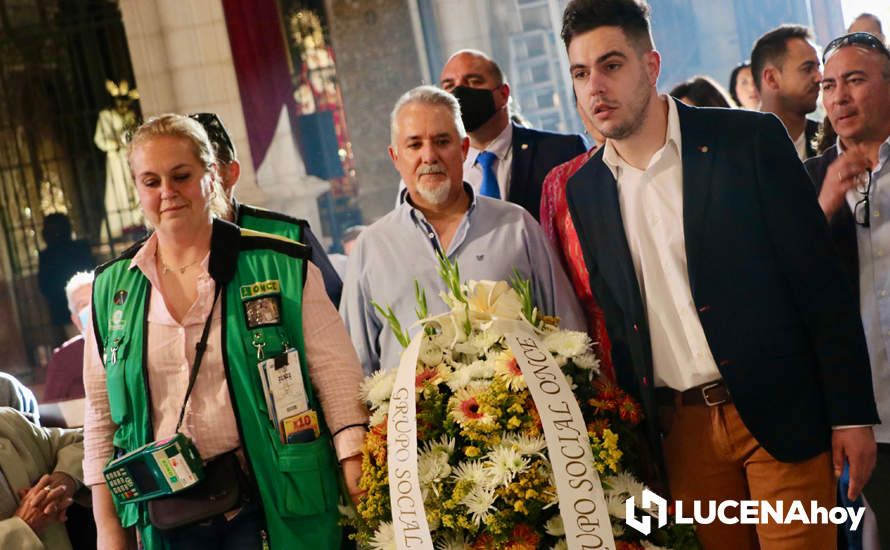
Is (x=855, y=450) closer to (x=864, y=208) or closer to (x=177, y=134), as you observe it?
(x=864, y=208)

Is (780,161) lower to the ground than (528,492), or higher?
higher

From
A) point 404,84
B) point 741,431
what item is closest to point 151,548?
point 741,431

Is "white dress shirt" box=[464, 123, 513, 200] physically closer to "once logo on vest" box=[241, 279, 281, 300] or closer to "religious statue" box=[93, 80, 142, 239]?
"once logo on vest" box=[241, 279, 281, 300]

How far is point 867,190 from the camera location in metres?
3.17

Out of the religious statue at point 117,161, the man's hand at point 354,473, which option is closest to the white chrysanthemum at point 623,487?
the man's hand at point 354,473

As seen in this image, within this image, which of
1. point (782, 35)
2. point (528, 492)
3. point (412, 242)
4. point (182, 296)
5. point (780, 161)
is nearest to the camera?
point (528, 492)

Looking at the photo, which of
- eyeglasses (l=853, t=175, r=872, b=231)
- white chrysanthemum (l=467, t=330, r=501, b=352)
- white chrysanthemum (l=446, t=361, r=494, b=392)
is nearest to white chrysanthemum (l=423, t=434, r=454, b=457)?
white chrysanthemum (l=446, t=361, r=494, b=392)

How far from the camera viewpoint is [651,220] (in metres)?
2.57

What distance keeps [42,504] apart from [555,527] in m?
1.77

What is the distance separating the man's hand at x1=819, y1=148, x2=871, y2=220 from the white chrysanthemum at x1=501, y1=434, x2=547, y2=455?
1.46m

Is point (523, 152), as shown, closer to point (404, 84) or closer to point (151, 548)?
point (151, 548)

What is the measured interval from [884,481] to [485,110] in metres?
1.86

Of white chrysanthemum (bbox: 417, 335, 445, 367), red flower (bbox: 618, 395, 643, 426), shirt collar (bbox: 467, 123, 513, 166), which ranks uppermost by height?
shirt collar (bbox: 467, 123, 513, 166)

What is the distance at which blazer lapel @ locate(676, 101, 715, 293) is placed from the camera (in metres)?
2.46
